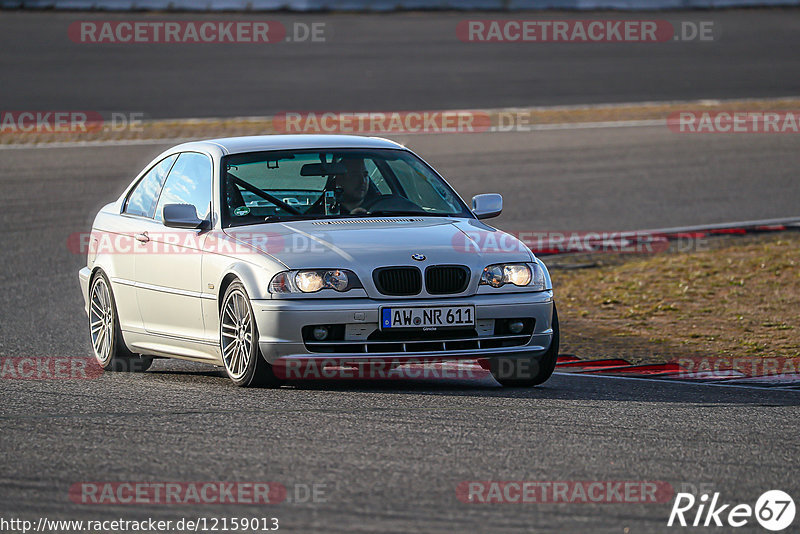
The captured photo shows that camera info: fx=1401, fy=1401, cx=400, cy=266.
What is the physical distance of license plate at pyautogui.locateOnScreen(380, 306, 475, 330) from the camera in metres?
7.49

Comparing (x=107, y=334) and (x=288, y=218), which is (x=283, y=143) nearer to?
(x=288, y=218)

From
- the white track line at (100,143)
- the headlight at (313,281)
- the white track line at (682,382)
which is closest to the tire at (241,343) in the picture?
the headlight at (313,281)

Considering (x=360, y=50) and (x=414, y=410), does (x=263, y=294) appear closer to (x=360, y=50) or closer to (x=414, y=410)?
(x=414, y=410)

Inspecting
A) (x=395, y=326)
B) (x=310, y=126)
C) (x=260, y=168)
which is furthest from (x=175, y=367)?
(x=310, y=126)

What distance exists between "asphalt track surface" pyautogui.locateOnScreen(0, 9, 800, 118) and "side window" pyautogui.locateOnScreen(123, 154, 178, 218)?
54.2 ft

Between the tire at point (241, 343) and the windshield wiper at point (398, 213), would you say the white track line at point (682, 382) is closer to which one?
the windshield wiper at point (398, 213)

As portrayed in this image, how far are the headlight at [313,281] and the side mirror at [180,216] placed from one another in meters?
0.93

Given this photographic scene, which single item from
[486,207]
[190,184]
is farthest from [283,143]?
[486,207]

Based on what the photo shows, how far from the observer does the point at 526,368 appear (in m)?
8.06

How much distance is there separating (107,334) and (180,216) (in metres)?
1.36

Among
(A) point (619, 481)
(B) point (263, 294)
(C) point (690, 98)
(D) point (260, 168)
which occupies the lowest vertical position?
(A) point (619, 481)

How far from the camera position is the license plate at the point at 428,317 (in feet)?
24.6

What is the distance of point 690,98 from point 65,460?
25.4 meters

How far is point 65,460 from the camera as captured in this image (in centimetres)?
582
